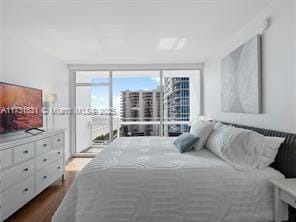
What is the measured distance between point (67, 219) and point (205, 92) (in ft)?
13.8

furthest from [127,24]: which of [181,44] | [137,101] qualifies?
[137,101]

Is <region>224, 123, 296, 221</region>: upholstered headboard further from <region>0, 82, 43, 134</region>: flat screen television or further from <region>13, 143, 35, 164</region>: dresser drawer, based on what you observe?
<region>0, 82, 43, 134</region>: flat screen television

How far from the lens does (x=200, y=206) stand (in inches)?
69.6

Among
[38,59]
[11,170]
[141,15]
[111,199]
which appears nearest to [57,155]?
[11,170]

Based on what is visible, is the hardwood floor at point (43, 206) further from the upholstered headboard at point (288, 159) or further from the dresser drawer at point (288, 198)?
the upholstered headboard at point (288, 159)

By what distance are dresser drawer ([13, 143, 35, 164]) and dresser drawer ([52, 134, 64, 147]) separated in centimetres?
61

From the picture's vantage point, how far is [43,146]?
3.07 m

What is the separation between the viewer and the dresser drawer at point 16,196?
2.24m


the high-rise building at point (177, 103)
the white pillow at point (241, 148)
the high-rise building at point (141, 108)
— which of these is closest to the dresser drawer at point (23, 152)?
the white pillow at point (241, 148)

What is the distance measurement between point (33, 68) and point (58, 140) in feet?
4.53

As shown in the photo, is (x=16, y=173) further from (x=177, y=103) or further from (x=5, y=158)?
(x=177, y=103)

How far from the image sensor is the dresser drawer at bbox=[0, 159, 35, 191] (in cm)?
225

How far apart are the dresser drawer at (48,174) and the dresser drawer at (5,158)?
0.66 m

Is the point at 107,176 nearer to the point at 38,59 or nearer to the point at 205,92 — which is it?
the point at 38,59
